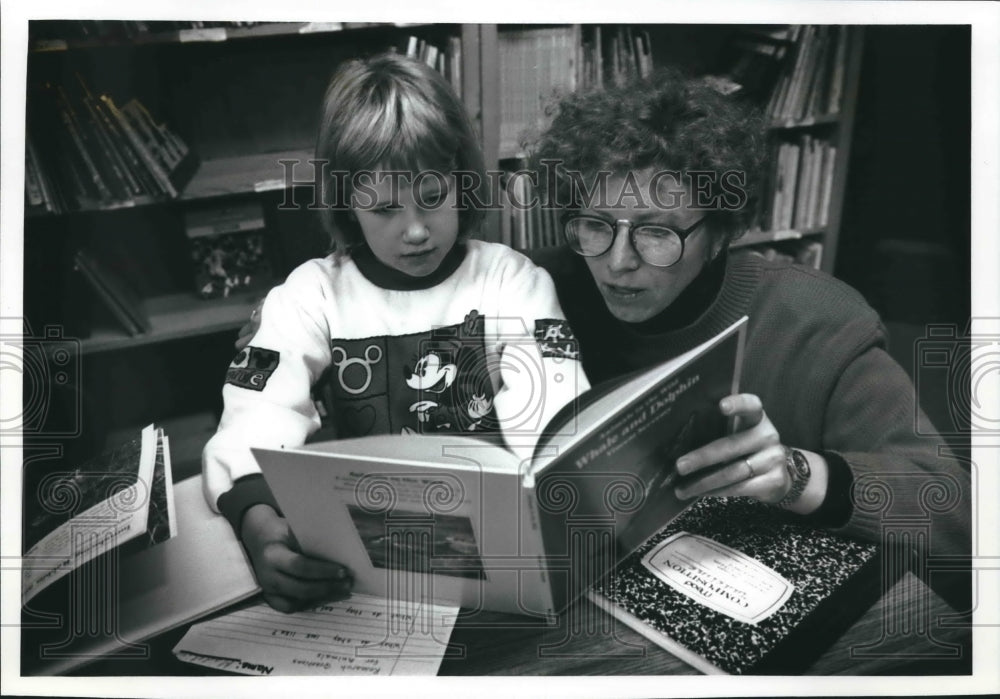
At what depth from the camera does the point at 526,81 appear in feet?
4.04

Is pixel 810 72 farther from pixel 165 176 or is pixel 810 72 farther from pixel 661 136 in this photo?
pixel 165 176

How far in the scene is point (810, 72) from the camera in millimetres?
1295

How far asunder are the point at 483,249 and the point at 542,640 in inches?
22.6

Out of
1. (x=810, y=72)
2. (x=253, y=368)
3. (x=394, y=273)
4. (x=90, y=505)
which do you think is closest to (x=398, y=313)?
(x=394, y=273)

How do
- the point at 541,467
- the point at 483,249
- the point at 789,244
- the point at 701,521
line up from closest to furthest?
the point at 541,467
the point at 701,521
the point at 483,249
the point at 789,244

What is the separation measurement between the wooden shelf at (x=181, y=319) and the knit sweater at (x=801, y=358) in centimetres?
48

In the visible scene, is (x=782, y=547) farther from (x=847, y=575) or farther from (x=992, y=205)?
(x=992, y=205)

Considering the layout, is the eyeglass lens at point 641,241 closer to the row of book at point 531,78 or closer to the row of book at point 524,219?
the row of book at point 524,219

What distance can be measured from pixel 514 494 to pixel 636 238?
0.43 m

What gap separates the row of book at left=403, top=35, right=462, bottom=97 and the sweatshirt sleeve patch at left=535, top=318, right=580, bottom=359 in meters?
0.38

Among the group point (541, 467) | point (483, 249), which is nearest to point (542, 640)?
point (541, 467)

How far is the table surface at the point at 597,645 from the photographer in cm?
96

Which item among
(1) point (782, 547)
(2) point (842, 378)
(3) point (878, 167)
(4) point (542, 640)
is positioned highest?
(3) point (878, 167)

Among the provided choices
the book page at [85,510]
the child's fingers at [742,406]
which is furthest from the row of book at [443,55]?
the book page at [85,510]
